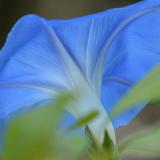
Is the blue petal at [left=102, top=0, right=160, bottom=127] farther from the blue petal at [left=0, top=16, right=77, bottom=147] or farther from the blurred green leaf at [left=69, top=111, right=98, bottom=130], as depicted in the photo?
the blurred green leaf at [left=69, top=111, right=98, bottom=130]

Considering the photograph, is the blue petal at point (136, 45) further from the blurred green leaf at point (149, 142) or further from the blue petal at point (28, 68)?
the blurred green leaf at point (149, 142)

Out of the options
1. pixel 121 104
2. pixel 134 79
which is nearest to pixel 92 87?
pixel 134 79

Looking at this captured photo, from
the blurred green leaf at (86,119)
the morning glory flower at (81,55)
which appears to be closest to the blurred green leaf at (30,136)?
the blurred green leaf at (86,119)

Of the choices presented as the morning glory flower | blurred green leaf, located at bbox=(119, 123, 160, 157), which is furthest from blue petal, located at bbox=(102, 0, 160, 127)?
blurred green leaf, located at bbox=(119, 123, 160, 157)

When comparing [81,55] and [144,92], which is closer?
[144,92]

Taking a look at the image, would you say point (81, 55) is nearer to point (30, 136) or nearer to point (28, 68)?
point (28, 68)

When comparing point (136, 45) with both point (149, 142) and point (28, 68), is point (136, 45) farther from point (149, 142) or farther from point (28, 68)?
point (149, 142)

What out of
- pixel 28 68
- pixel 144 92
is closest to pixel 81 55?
pixel 28 68
